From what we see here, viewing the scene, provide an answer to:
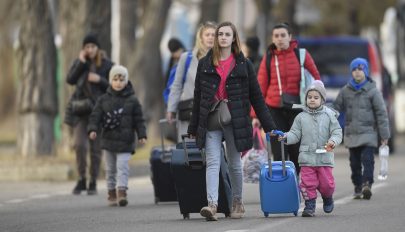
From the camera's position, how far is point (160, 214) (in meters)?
13.7

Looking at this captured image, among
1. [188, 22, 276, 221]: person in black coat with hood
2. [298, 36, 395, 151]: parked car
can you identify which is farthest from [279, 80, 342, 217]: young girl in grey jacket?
[298, 36, 395, 151]: parked car

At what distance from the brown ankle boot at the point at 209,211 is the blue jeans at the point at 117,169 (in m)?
3.05

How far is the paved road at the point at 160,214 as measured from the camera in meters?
11.9

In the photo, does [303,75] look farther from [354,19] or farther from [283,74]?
[354,19]

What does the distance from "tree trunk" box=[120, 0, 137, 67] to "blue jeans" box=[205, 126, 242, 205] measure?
17.7 meters

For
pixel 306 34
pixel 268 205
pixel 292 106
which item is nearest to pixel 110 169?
pixel 292 106

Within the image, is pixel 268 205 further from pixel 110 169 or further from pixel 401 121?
pixel 401 121

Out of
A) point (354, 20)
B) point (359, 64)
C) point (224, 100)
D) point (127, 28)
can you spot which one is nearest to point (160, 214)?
point (224, 100)

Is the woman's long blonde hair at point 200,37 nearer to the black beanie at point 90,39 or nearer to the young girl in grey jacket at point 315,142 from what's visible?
the young girl in grey jacket at point 315,142

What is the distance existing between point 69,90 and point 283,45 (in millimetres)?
8484

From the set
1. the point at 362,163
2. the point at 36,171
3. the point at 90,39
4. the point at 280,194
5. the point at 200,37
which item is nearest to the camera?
the point at 280,194

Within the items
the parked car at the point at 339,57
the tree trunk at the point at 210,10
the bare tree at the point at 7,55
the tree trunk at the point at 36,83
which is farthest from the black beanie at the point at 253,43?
the bare tree at the point at 7,55

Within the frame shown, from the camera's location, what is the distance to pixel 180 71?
1494 cm

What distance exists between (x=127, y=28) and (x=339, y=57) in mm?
6312
